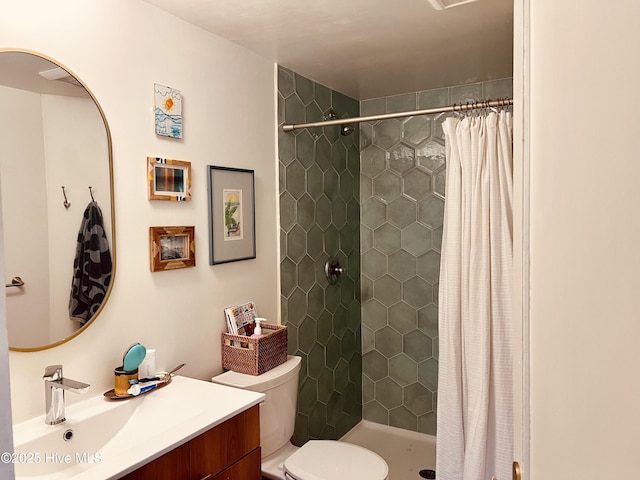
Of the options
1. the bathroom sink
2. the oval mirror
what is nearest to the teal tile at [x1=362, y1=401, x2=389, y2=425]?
the bathroom sink

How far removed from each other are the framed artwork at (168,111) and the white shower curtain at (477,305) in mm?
1194

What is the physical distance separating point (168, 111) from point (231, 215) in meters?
0.57

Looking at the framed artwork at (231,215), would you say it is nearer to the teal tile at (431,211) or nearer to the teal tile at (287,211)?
the teal tile at (287,211)

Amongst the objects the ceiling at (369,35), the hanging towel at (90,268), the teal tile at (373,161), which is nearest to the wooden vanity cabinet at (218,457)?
the hanging towel at (90,268)

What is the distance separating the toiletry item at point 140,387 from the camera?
5.48ft

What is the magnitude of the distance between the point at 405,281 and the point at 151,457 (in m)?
2.31

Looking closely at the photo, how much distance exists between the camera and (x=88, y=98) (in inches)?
64.2

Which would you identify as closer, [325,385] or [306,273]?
[306,273]

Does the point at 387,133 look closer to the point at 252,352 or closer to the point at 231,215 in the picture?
the point at 231,215

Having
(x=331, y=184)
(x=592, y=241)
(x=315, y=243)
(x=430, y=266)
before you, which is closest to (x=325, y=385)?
(x=315, y=243)

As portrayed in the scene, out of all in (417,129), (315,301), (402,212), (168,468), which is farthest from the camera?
(402,212)

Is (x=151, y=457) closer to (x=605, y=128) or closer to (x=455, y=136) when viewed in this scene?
(x=605, y=128)

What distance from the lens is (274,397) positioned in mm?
2135

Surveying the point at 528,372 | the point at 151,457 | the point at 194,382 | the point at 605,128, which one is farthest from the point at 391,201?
the point at 605,128
